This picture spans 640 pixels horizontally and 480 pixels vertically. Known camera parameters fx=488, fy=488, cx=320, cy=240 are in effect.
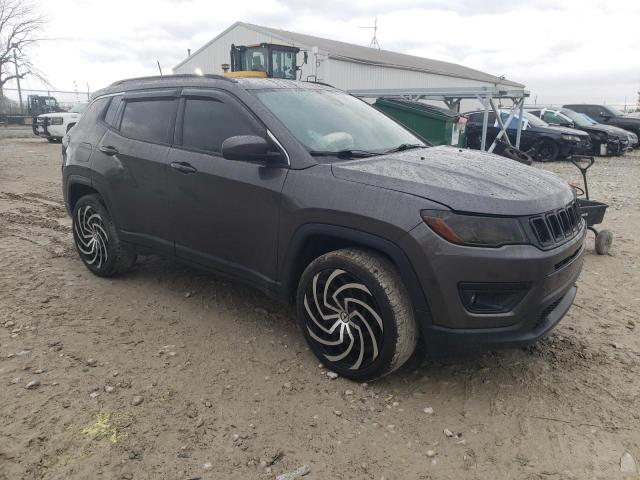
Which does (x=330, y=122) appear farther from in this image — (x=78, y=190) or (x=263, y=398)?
(x=78, y=190)

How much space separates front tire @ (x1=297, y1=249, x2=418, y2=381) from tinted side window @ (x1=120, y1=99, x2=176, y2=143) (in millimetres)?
1742

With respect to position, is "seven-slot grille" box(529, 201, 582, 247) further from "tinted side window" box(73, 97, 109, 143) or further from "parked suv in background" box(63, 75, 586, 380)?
"tinted side window" box(73, 97, 109, 143)

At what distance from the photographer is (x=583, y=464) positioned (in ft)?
7.31

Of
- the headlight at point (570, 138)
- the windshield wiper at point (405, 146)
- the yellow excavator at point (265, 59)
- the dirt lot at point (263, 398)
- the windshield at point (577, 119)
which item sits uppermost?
the yellow excavator at point (265, 59)

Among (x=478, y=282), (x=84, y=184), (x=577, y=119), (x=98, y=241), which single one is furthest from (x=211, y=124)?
(x=577, y=119)

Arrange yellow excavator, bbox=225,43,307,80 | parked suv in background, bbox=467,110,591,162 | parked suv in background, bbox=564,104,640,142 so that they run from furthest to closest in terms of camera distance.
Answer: parked suv in background, bbox=564,104,640,142 → yellow excavator, bbox=225,43,307,80 → parked suv in background, bbox=467,110,591,162

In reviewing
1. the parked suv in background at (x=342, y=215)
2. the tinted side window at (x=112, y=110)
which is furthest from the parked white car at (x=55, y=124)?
the parked suv in background at (x=342, y=215)

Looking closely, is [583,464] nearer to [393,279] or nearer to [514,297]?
[514,297]

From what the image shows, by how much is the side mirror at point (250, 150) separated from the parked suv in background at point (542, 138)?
12.4 meters

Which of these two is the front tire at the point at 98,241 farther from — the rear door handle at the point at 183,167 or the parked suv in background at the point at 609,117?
the parked suv in background at the point at 609,117

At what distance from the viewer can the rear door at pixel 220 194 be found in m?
3.02

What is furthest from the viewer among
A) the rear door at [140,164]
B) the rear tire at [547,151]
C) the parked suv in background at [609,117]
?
the parked suv in background at [609,117]

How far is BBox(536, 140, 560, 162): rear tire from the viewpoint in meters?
14.3

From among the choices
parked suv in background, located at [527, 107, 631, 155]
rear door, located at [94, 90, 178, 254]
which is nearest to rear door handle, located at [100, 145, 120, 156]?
rear door, located at [94, 90, 178, 254]
